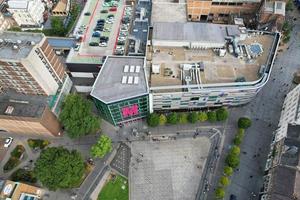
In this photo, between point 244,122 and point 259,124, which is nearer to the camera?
point 244,122

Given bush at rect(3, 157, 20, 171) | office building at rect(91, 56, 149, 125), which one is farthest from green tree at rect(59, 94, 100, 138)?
bush at rect(3, 157, 20, 171)

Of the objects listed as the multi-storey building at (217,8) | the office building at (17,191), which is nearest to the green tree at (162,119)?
the office building at (17,191)

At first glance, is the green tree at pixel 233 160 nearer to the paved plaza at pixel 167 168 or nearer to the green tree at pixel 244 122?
the paved plaza at pixel 167 168

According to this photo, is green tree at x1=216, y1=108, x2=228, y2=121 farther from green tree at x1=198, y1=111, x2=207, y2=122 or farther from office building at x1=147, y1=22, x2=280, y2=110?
green tree at x1=198, y1=111, x2=207, y2=122

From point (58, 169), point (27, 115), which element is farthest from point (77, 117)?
point (58, 169)

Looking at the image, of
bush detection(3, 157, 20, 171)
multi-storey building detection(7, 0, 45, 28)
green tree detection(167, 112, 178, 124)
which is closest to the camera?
bush detection(3, 157, 20, 171)

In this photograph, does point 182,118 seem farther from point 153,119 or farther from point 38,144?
point 38,144

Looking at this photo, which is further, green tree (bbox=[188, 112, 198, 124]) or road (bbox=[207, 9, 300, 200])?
green tree (bbox=[188, 112, 198, 124])
